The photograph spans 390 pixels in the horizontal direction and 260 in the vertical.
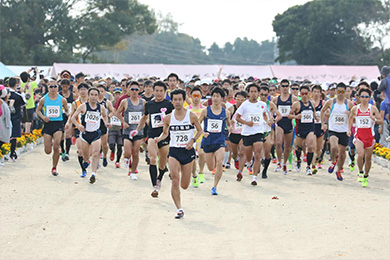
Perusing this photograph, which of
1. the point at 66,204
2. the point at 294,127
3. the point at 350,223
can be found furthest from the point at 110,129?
the point at 350,223

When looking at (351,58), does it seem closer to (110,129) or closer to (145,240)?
(110,129)

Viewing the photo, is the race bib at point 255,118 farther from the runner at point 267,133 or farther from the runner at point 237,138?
the runner at point 237,138

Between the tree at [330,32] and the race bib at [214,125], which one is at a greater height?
the tree at [330,32]

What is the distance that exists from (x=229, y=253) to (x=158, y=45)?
399ft

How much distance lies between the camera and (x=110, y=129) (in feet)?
57.8

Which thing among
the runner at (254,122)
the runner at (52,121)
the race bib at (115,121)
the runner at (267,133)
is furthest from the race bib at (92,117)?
the runner at (267,133)

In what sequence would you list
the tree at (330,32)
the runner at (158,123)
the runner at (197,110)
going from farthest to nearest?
the tree at (330,32) → the runner at (197,110) → the runner at (158,123)

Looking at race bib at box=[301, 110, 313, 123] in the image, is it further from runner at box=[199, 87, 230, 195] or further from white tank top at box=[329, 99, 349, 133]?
runner at box=[199, 87, 230, 195]

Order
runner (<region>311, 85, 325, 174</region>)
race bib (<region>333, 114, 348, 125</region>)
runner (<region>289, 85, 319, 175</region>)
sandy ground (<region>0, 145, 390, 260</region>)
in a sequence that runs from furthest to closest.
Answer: runner (<region>311, 85, 325, 174</region>), runner (<region>289, 85, 319, 175</region>), race bib (<region>333, 114, 348, 125</region>), sandy ground (<region>0, 145, 390, 260</region>)

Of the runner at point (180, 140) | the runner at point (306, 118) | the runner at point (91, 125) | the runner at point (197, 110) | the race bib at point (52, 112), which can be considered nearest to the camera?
the runner at point (180, 140)

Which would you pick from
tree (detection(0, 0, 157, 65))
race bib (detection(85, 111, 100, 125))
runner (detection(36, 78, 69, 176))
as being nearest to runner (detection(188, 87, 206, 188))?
race bib (detection(85, 111, 100, 125))

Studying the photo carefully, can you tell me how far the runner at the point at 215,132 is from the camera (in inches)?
509

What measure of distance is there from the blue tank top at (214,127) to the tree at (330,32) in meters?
53.9

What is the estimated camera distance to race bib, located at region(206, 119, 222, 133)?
42.9ft
